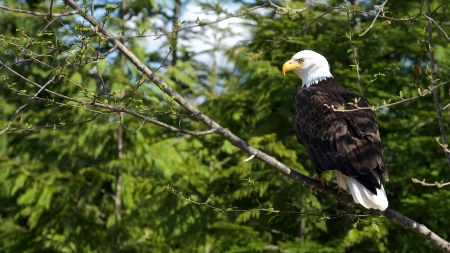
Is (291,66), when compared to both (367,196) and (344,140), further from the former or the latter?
(367,196)

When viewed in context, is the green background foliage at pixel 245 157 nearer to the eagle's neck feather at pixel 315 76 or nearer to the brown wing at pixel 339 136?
the eagle's neck feather at pixel 315 76

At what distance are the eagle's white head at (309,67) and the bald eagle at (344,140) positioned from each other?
0.32m

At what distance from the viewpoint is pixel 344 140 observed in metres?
4.99

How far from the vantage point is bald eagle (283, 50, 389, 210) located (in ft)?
15.3

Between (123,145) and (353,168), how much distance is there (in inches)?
239

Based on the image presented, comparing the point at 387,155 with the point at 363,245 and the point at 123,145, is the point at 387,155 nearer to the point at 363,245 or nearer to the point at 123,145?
the point at 363,245

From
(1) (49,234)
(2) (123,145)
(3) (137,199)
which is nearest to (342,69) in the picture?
(2) (123,145)

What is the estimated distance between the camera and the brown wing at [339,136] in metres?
4.77

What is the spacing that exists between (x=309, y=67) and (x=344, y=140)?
58.0 inches

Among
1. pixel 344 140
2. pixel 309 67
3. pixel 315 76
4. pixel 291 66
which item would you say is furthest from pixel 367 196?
pixel 291 66

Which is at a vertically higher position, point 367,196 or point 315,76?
point 315,76

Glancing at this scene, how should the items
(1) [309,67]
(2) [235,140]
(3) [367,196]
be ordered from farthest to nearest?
(1) [309,67]
(3) [367,196]
(2) [235,140]

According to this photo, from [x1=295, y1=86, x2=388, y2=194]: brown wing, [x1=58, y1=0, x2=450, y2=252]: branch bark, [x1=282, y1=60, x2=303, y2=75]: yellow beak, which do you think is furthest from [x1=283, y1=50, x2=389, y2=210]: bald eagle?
[x1=282, y1=60, x2=303, y2=75]: yellow beak

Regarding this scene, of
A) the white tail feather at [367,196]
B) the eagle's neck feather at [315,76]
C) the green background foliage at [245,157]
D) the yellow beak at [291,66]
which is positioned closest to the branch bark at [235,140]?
the white tail feather at [367,196]
